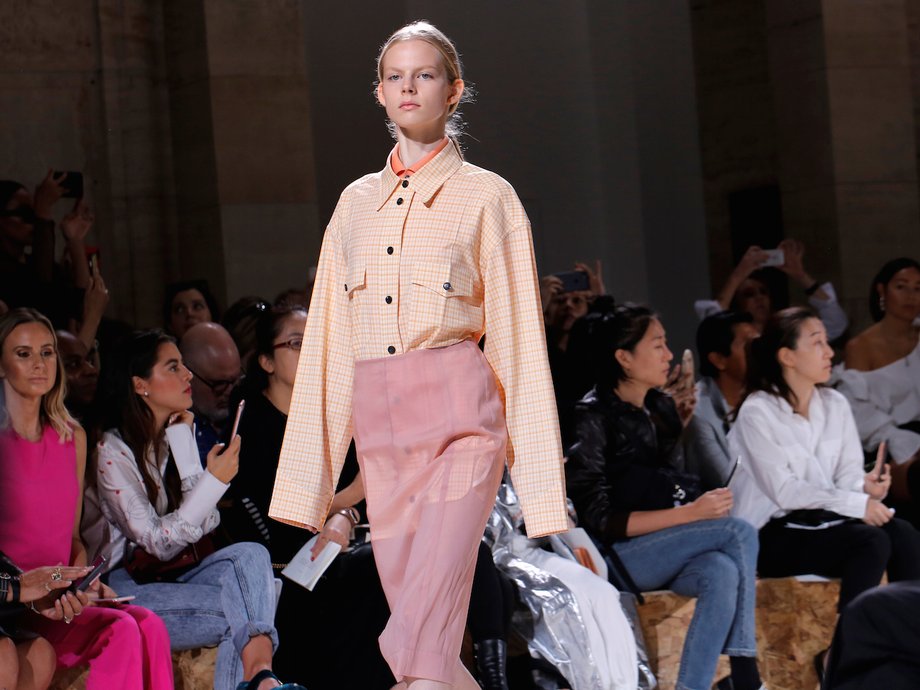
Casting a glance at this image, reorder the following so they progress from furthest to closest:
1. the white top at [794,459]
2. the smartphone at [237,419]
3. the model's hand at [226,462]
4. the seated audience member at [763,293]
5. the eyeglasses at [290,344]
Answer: the seated audience member at [763,293] → the white top at [794,459] → the eyeglasses at [290,344] → the smartphone at [237,419] → the model's hand at [226,462]

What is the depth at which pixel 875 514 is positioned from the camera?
5.71 metres

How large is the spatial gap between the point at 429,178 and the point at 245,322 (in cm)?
302

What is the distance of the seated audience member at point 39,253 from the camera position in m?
6.43

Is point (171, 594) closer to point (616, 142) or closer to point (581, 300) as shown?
point (581, 300)

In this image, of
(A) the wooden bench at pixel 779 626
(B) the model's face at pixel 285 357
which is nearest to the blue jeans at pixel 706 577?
(A) the wooden bench at pixel 779 626

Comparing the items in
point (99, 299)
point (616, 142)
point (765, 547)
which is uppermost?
point (616, 142)

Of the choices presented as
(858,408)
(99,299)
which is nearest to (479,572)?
(99,299)

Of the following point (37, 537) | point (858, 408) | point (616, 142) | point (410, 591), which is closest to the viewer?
point (410, 591)

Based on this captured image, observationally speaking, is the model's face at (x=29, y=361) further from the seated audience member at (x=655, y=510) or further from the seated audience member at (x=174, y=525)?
the seated audience member at (x=655, y=510)

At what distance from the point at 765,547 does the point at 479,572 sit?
1.40 metres

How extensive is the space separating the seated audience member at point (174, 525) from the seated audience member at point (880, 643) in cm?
211

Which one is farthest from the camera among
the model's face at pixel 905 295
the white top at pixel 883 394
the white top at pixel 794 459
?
the model's face at pixel 905 295

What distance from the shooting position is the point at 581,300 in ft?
23.9

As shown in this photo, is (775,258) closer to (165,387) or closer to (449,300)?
(165,387)
